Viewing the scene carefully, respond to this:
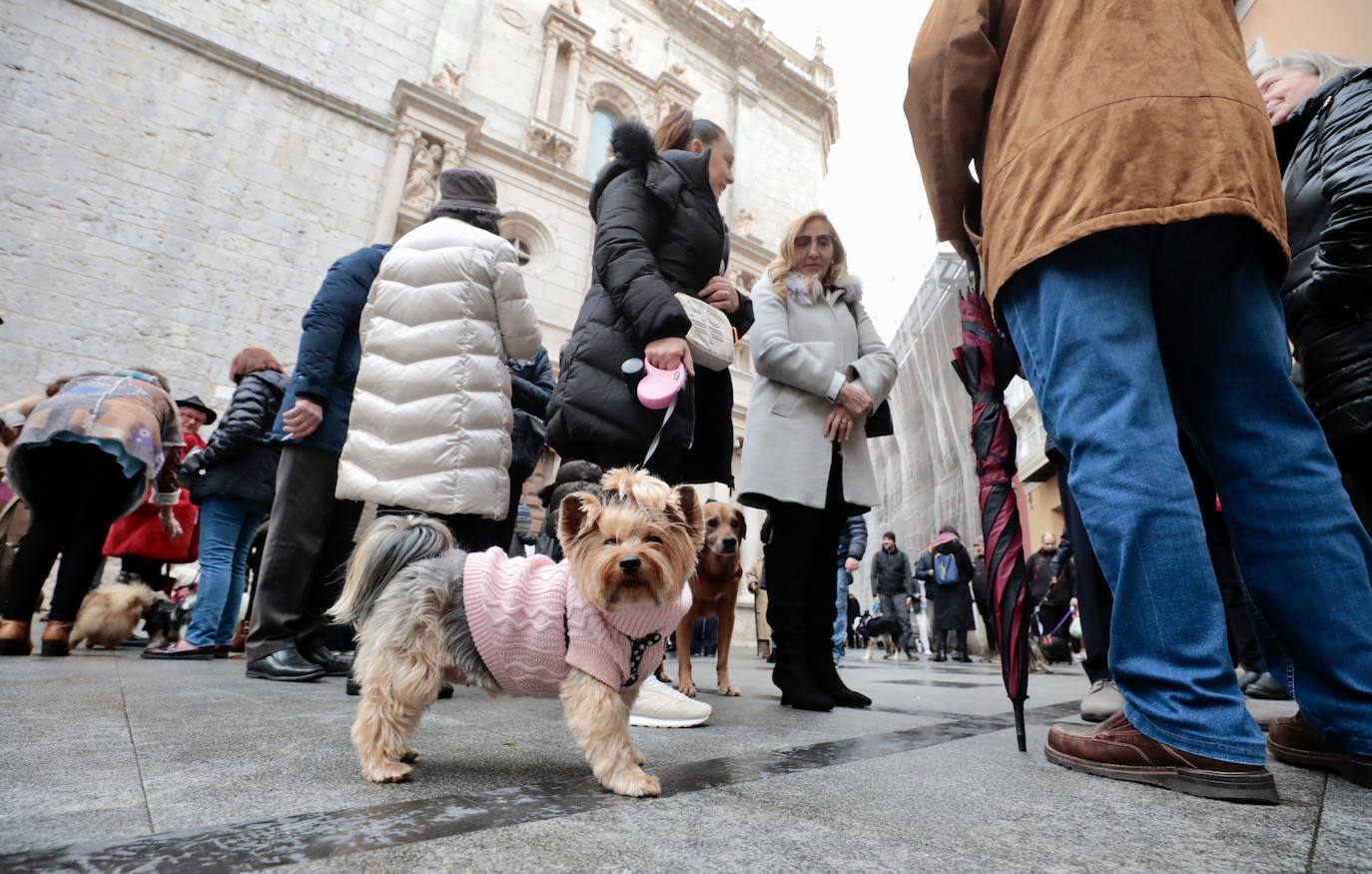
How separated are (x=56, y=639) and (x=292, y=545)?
2017mm

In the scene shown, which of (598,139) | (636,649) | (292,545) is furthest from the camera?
(598,139)

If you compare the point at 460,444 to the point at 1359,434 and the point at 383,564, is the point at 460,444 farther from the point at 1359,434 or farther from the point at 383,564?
the point at 1359,434

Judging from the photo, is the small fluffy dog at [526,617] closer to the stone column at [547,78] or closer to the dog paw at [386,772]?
the dog paw at [386,772]

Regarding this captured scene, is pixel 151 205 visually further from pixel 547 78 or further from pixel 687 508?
pixel 687 508

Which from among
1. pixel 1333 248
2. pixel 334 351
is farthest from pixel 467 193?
pixel 1333 248

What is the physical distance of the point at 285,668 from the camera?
320 centimetres

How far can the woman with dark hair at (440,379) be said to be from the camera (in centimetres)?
256

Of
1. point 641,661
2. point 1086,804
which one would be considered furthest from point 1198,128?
point 641,661

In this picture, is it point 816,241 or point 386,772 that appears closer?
point 386,772

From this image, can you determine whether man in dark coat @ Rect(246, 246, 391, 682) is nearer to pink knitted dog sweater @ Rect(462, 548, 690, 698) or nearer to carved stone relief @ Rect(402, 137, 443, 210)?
pink knitted dog sweater @ Rect(462, 548, 690, 698)

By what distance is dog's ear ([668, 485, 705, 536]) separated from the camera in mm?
1752

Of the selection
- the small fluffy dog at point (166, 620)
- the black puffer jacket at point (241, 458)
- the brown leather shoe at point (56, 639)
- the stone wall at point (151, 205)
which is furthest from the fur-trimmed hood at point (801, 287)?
the stone wall at point (151, 205)

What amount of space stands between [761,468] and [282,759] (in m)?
2.06

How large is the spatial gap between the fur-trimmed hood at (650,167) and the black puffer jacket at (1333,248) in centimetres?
210
